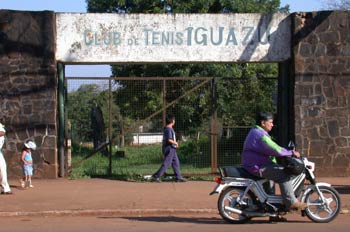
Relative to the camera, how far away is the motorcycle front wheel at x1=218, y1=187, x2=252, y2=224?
30.7ft

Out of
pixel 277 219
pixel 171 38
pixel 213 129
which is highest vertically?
pixel 171 38

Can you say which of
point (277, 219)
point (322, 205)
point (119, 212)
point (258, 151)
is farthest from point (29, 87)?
point (322, 205)

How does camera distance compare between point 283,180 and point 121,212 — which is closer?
point 283,180

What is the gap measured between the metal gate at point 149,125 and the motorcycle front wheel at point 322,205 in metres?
6.33

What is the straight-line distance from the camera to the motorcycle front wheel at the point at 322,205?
934cm

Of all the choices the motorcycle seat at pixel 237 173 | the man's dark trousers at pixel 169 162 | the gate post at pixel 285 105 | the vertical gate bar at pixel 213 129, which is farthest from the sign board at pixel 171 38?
the motorcycle seat at pixel 237 173

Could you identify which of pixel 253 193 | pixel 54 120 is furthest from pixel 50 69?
pixel 253 193

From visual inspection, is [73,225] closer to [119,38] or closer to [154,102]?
[119,38]

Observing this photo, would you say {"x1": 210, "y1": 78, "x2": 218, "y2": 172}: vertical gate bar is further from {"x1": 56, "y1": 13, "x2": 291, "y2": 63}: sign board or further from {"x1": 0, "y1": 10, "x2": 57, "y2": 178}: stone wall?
{"x1": 0, "y1": 10, "x2": 57, "y2": 178}: stone wall

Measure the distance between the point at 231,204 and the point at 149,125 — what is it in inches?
275

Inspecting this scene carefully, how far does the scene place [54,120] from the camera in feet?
49.0

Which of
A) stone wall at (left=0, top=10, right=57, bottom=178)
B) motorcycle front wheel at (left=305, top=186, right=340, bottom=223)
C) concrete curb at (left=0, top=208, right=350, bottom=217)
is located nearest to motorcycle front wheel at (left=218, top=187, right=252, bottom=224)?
motorcycle front wheel at (left=305, top=186, right=340, bottom=223)

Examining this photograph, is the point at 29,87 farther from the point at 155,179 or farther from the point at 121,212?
the point at 121,212

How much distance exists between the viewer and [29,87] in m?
14.9
